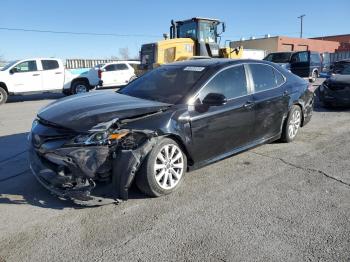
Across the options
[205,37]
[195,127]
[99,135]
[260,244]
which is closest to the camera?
[260,244]

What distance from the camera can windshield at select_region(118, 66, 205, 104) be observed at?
15.4 feet

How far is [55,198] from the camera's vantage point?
4.06 metres

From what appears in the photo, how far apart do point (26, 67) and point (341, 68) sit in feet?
39.9

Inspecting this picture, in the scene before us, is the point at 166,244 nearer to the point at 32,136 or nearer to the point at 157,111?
the point at 157,111

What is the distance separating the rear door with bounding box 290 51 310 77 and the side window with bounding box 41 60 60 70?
41.8ft

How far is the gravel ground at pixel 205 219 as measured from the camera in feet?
9.95

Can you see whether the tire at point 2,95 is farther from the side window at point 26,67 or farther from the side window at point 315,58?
the side window at point 315,58

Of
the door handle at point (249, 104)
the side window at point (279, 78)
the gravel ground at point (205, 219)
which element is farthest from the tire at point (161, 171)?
the side window at point (279, 78)

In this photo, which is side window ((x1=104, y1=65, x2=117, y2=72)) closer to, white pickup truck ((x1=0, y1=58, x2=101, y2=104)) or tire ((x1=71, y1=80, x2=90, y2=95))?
tire ((x1=71, y1=80, x2=90, y2=95))

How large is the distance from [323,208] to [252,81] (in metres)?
2.29

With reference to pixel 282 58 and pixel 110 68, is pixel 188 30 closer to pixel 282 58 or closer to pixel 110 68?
pixel 110 68

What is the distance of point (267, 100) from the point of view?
18.1 ft

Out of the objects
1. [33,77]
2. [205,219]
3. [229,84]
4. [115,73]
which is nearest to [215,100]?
[229,84]

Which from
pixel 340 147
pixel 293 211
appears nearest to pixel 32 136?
pixel 293 211
